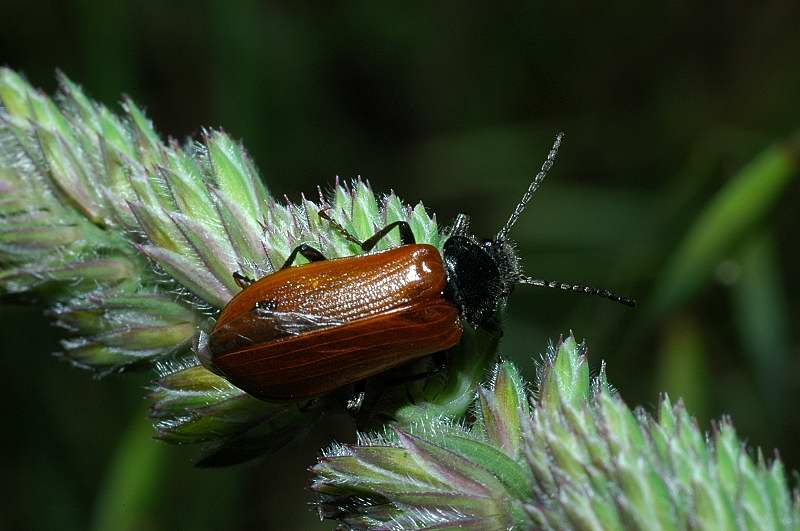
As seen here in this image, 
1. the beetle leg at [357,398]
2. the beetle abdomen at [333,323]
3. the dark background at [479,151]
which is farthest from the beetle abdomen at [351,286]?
the dark background at [479,151]

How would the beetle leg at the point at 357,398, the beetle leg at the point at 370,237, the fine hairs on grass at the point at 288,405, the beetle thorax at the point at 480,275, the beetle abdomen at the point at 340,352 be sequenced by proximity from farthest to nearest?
the beetle thorax at the point at 480,275 < the beetle leg at the point at 370,237 < the beetle leg at the point at 357,398 < the beetle abdomen at the point at 340,352 < the fine hairs on grass at the point at 288,405

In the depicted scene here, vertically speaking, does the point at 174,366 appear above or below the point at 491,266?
below

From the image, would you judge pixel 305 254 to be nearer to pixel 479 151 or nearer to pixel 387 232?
pixel 387 232

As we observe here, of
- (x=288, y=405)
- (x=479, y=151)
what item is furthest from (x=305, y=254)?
(x=479, y=151)

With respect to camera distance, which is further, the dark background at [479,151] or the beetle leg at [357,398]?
the dark background at [479,151]

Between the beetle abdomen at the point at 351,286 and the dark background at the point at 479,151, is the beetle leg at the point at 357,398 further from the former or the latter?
the dark background at the point at 479,151

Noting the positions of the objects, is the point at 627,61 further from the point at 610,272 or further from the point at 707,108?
the point at 610,272

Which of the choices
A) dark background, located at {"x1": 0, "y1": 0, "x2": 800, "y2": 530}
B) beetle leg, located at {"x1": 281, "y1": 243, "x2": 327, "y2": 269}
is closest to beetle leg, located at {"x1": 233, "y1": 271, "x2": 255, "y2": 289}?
beetle leg, located at {"x1": 281, "y1": 243, "x2": 327, "y2": 269}

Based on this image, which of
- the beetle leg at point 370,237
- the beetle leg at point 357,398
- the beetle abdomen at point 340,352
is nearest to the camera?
the beetle abdomen at point 340,352

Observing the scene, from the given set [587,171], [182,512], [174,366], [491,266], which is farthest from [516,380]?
[587,171]
